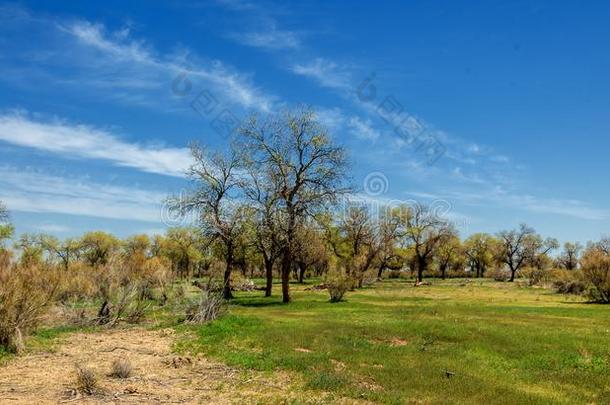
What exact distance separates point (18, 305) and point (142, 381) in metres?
7.06

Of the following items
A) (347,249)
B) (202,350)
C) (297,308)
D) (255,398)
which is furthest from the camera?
(347,249)

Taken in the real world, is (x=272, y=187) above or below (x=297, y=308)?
above

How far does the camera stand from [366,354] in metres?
17.1

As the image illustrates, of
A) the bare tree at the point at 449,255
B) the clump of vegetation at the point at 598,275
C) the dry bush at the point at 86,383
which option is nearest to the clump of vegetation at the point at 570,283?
the clump of vegetation at the point at 598,275

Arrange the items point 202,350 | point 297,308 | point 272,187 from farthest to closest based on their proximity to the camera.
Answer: point 272,187
point 297,308
point 202,350

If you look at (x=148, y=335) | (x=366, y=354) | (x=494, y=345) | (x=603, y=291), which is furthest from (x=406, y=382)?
(x=603, y=291)

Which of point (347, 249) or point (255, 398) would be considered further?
point (347, 249)

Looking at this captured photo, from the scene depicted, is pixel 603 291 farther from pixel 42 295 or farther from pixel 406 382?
pixel 42 295

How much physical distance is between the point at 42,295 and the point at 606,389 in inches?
719

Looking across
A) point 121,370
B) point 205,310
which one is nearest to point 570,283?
point 205,310

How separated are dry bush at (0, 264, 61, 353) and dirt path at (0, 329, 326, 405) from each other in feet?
3.82

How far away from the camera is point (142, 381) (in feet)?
45.6

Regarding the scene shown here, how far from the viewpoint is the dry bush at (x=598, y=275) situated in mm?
42312

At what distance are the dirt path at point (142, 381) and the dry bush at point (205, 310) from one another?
718cm
